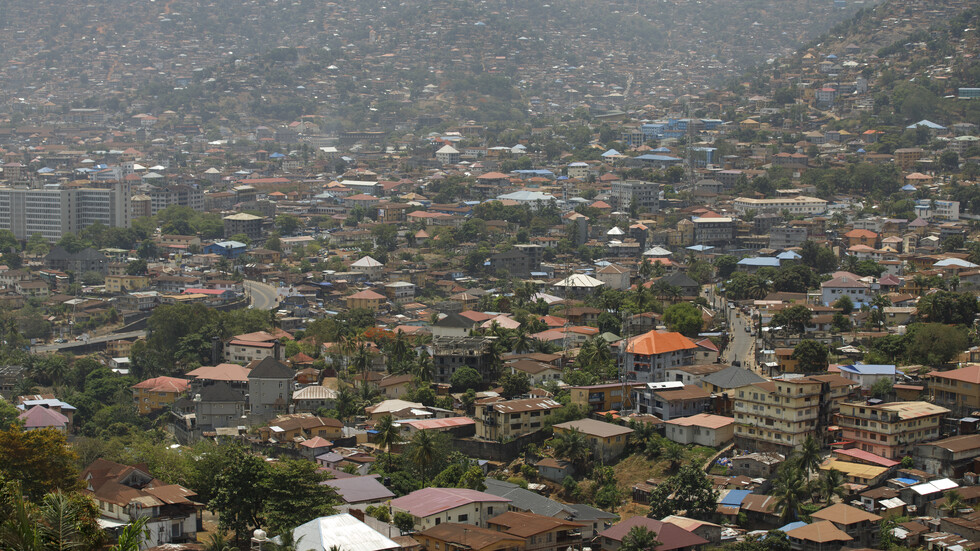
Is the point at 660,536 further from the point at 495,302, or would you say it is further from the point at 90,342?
the point at 90,342

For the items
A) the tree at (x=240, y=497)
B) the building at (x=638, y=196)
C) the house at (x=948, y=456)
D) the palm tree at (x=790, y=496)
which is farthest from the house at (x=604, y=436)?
the building at (x=638, y=196)

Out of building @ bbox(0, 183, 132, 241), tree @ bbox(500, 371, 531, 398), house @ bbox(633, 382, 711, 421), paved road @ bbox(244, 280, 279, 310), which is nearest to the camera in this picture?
house @ bbox(633, 382, 711, 421)

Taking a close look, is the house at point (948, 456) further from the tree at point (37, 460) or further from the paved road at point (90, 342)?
the paved road at point (90, 342)

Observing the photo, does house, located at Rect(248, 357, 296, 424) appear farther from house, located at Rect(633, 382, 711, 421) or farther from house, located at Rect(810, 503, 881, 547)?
house, located at Rect(810, 503, 881, 547)

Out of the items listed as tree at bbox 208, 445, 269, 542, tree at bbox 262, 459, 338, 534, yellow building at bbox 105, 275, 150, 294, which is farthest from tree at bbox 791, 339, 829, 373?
yellow building at bbox 105, 275, 150, 294

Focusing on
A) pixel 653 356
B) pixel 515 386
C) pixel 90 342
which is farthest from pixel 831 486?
pixel 90 342

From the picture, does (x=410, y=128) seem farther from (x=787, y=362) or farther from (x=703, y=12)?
(x=787, y=362)
